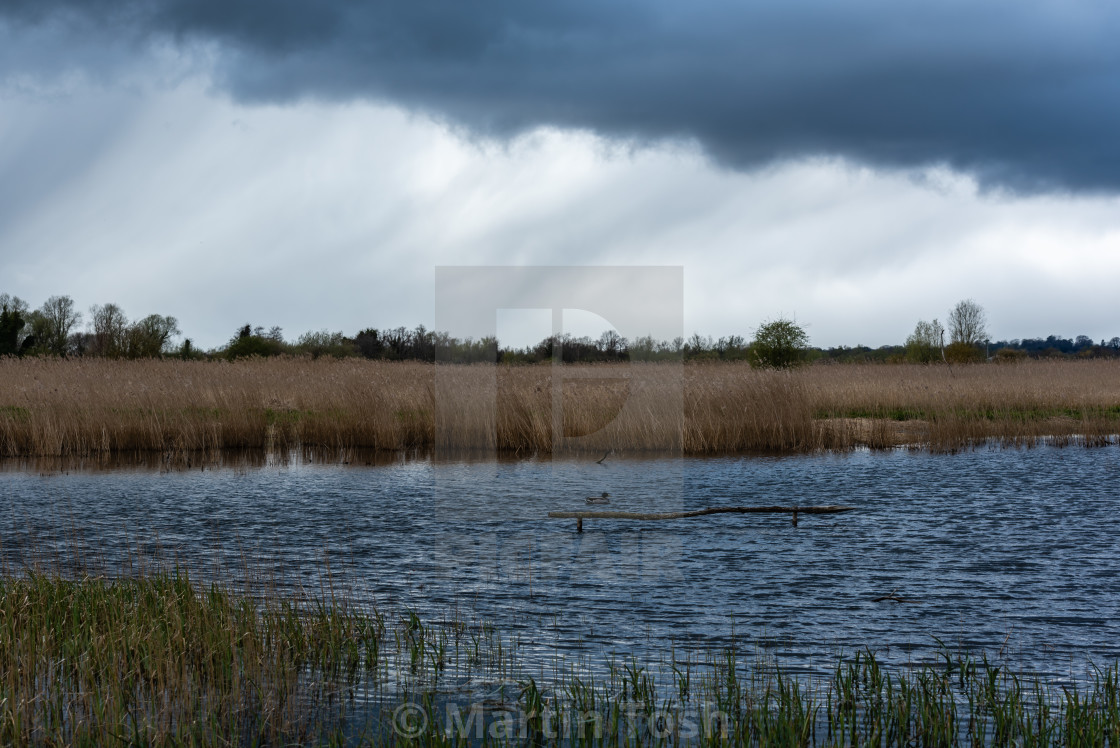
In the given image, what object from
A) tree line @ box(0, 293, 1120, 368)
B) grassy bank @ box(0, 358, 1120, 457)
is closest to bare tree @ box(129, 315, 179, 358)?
tree line @ box(0, 293, 1120, 368)

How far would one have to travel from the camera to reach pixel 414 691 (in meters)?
5.29

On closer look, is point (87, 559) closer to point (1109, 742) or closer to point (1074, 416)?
point (1109, 742)

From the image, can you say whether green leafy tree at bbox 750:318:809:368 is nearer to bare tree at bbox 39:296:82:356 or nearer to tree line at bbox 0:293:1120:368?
tree line at bbox 0:293:1120:368

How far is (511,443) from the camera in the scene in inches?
723

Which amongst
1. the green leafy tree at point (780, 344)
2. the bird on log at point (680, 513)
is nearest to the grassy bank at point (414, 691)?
the bird on log at point (680, 513)

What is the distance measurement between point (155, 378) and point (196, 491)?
10.8m

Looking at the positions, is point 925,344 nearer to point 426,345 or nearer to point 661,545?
point 426,345

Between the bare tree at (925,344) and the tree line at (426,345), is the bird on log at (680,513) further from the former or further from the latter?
the bare tree at (925,344)

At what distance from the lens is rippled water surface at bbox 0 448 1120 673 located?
671 cm

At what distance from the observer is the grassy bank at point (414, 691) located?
14.6ft

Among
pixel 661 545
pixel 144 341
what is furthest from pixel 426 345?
pixel 661 545

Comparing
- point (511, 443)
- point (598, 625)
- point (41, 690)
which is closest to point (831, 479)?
point (511, 443)

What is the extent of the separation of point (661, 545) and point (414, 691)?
15.1ft

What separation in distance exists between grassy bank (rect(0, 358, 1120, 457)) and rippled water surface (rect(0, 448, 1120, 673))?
227 centimetres
